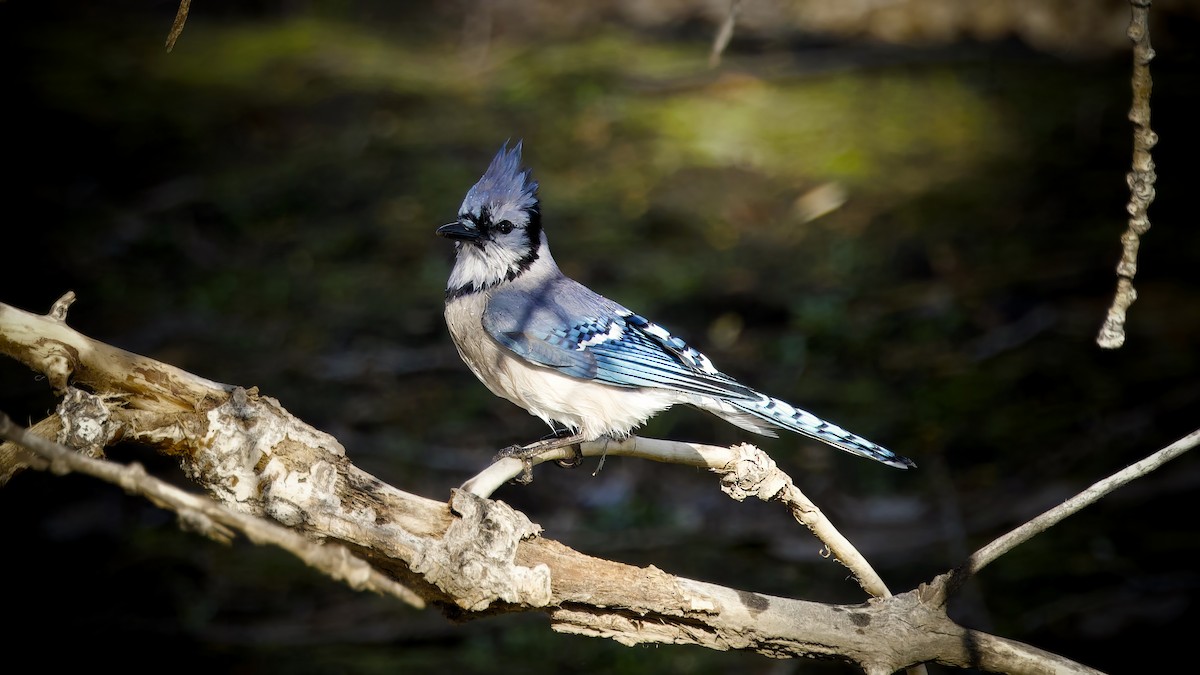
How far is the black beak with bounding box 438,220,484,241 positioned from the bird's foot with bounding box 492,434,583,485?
1.66ft

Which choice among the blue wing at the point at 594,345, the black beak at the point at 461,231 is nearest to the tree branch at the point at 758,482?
the blue wing at the point at 594,345

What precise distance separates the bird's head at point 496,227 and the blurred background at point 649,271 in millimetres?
1042

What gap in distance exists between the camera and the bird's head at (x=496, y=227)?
9.06ft

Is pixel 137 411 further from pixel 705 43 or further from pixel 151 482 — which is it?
pixel 705 43

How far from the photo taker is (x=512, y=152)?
2.71m

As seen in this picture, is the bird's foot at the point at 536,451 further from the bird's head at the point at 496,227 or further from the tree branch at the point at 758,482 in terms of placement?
the bird's head at the point at 496,227

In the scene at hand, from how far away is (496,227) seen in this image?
9.14ft

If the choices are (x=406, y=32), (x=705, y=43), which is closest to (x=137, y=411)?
(x=705, y=43)

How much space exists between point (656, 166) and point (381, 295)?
1694 millimetres

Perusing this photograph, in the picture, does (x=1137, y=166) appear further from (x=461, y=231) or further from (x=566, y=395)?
(x=461, y=231)

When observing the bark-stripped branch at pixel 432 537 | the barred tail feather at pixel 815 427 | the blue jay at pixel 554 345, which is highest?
the blue jay at pixel 554 345

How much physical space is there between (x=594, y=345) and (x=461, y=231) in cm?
41

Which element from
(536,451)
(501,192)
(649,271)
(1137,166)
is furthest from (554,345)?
(649,271)

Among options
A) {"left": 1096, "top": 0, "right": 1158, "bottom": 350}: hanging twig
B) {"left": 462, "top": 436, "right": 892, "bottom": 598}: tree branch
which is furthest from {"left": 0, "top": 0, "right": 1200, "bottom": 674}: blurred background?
{"left": 1096, "top": 0, "right": 1158, "bottom": 350}: hanging twig
